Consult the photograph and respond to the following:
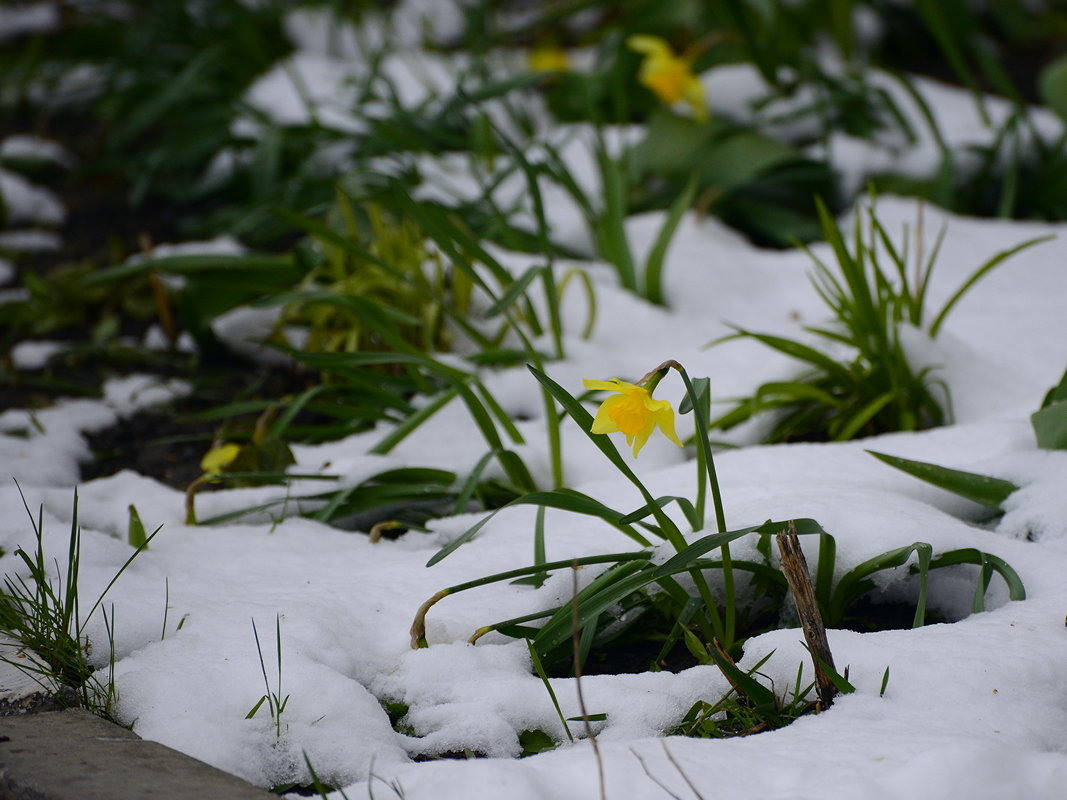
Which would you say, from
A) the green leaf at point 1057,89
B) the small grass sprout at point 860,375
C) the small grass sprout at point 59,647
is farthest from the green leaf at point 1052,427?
the green leaf at point 1057,89

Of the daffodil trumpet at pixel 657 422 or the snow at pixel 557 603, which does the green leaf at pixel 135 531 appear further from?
the daffodil trumpet at pixel 657 422

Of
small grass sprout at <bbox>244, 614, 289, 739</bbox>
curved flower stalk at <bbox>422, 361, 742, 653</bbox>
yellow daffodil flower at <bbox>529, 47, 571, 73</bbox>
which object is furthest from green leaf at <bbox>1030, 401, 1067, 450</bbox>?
yellow daffodil flower at <bbox>529, 47, 571, 73</bbox>

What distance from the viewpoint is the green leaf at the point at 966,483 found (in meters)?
1.29

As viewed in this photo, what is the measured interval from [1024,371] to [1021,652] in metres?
0.84

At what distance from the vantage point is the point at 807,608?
96 centimetres

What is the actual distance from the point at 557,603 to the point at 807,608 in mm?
335

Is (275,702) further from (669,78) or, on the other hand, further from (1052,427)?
(669,78)

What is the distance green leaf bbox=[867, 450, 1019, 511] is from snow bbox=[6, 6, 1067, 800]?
0.03 m

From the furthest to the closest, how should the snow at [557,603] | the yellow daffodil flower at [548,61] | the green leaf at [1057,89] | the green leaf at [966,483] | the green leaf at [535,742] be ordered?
the yellow daffodil flower at [548,61] → the green leaf at [1057,89] → the green leaf at [966,483] → the green leaf at [535,742] → the snow at [557,603]

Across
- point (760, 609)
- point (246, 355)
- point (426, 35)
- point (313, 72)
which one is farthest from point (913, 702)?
point (426, 35)

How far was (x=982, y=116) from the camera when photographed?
2592mm

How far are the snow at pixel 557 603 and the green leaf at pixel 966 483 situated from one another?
3cm

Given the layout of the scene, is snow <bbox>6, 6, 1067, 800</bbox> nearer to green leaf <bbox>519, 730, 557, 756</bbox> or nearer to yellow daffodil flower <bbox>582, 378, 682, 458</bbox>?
green leaf <bbox>519, 730, 557, 756</bbox>

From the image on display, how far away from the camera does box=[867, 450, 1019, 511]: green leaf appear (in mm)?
A: 1287
